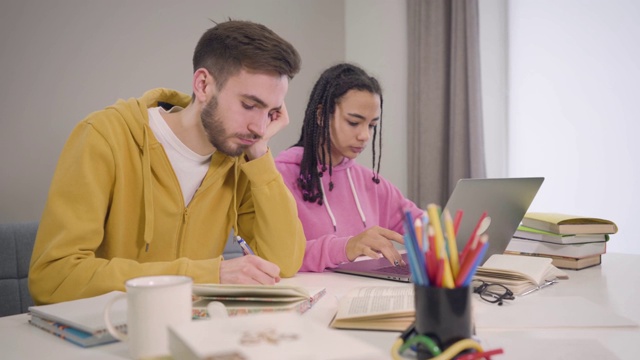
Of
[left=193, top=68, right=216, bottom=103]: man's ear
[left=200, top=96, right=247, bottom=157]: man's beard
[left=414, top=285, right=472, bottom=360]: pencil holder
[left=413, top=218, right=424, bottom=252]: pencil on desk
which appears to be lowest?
[left=414, top=285, right=472, bottom=360]: pencil holder

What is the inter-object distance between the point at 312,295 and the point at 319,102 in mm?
1068

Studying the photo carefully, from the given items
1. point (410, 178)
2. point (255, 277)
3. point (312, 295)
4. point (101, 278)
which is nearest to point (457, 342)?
point (312, 295)

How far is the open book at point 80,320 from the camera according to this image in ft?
2.47

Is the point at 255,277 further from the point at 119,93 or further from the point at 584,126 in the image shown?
the point at 584,126

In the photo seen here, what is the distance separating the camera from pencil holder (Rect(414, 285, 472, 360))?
0.63m

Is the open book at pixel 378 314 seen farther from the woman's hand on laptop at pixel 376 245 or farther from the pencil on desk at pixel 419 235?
the woman's hand on laptop at pixel 376 245

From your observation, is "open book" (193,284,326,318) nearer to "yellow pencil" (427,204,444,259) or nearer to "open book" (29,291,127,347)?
"open book" (29,291,127,347)

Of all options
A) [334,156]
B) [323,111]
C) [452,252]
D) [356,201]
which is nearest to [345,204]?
[356,201]

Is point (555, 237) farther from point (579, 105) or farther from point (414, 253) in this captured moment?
point (579, 105)

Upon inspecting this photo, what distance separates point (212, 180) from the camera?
143 centimetres

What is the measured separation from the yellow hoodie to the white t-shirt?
0.10 feet

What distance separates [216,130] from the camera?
1.38 m

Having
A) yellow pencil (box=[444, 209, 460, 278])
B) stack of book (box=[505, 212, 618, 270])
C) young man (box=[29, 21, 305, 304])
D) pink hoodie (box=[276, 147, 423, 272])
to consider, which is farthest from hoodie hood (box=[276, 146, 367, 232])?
yellow pencil (box=[444, 209, 460, 278])

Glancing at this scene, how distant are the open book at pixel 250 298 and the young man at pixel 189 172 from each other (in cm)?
33
